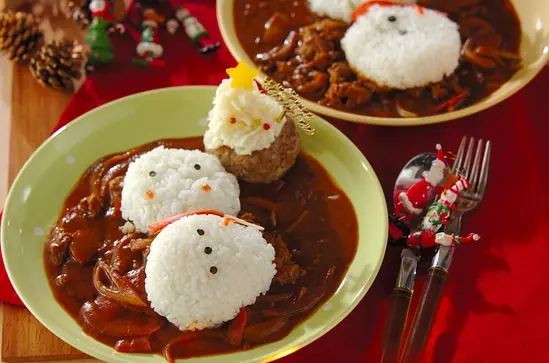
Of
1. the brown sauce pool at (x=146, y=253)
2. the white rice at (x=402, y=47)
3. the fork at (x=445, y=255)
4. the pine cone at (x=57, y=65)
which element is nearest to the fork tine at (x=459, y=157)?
the fork at (x=445, y=255)

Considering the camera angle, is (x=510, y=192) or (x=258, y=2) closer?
(x=510, y=192)

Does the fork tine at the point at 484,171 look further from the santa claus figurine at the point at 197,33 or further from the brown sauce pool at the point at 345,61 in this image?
the santa claus figurine at the point at 197,33

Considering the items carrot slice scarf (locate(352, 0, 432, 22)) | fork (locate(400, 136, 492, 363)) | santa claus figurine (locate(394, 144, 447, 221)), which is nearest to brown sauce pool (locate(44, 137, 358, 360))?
santa claus figurine (locate(394, 144, 447, 221))

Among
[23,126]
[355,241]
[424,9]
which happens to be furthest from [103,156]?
[424,9]

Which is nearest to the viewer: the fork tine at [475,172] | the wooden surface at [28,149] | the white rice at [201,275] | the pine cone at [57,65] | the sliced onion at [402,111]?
the white rice at [201,275]

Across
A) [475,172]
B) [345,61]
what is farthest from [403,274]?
[345,61]

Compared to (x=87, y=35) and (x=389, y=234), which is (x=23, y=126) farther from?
(x=389, y=234)
